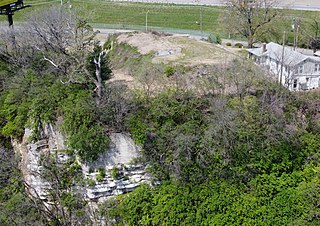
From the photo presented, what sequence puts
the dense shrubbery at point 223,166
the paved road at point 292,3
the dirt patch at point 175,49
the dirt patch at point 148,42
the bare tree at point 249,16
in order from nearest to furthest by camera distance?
1. the dense shrubbery at point 223,166
2. the dirt patch at point 175,49
3. the dirt patch at point 148,42
4. the bare tree at point 249,16
5. the paved road at point 292,3

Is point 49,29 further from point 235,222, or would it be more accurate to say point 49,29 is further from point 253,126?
point 235,222

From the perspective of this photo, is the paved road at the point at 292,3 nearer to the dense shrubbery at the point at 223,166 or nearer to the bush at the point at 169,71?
the bush at the point at 169,71

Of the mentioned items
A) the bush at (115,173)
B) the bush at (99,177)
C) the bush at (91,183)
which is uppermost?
the bush at (115,173)

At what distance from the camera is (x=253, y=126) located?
86.0ft

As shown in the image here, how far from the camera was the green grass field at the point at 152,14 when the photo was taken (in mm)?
56094

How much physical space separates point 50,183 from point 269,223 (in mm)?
14499

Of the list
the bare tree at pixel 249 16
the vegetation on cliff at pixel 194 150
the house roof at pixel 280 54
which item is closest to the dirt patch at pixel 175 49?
the house roof at pixel 280 54

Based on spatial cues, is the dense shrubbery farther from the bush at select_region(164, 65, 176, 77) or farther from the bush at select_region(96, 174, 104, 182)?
the bush at select_region(164, 65, 176, 77)

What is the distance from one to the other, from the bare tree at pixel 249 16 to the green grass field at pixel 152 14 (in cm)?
544

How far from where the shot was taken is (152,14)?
6138 cm

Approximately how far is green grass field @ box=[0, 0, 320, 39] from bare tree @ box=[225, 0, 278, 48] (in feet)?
17.8

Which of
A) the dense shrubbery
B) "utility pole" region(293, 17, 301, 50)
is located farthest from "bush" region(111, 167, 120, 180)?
"utility pole" region(293, 17, 301, 50)

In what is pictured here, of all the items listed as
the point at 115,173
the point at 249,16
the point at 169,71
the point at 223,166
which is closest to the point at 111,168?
the point at 115,173

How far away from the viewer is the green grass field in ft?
184
